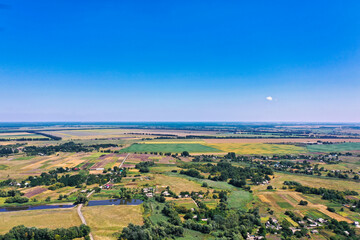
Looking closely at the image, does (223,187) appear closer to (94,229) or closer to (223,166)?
(223,166)

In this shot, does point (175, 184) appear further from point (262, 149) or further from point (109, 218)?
point (262, 149)

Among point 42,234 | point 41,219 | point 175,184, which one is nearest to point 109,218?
point 42,234

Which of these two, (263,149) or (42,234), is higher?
(263,149)

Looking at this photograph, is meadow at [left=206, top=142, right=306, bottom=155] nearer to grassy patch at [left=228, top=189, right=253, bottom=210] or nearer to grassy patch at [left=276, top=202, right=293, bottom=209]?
grassy patch at [left=228, top=189, right=253, bottom=210]

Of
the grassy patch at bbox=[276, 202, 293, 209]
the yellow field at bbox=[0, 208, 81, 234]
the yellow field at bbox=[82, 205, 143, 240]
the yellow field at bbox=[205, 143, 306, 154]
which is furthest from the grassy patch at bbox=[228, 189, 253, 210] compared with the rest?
the yellow field at bbox=[205, 143, 306, 154]

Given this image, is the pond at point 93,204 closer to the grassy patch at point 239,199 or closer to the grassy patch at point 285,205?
the grassy patch at point 239,199

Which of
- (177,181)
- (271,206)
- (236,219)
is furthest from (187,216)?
(177,181)
